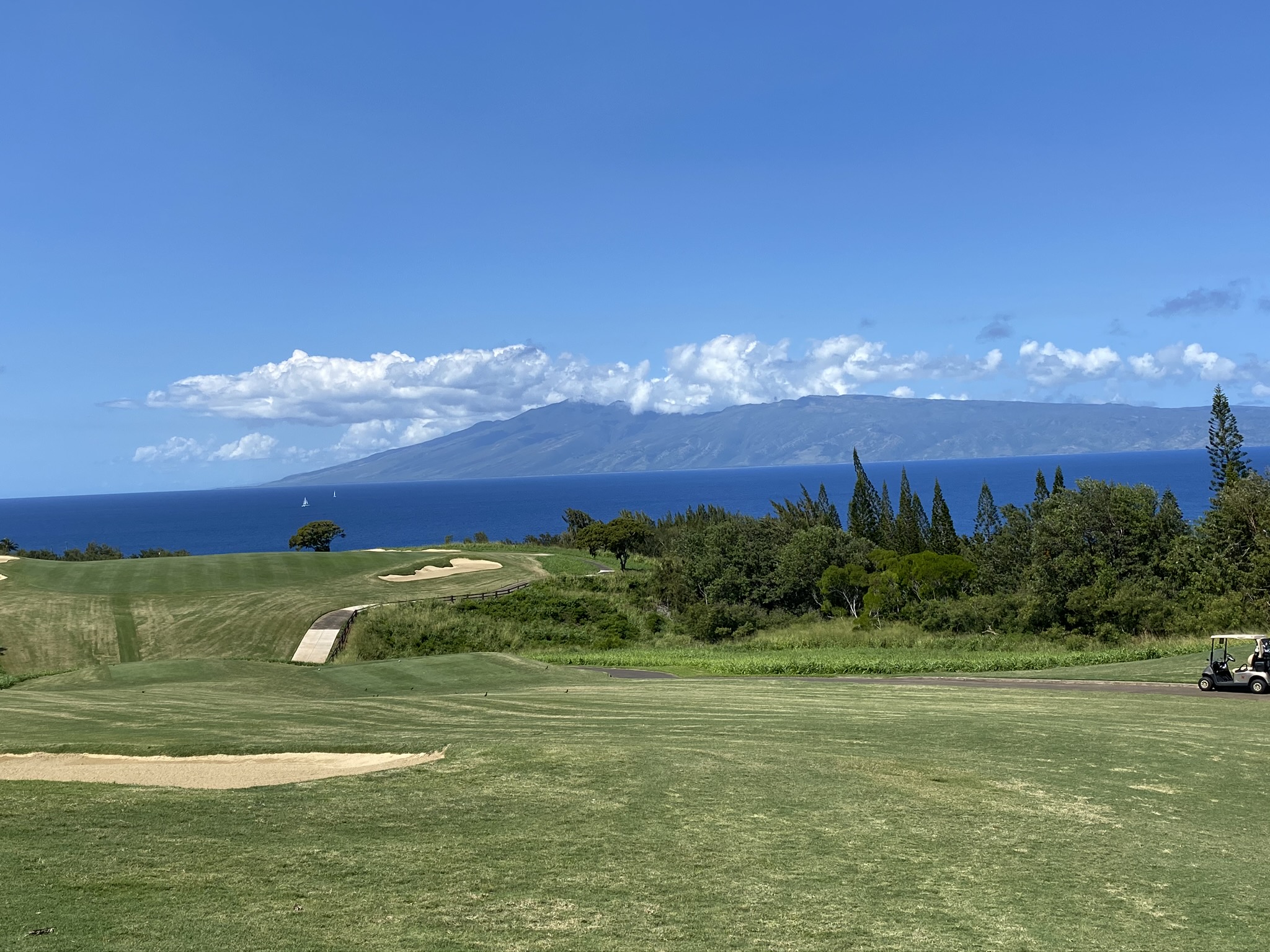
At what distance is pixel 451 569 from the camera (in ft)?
219

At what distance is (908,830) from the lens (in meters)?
10.6

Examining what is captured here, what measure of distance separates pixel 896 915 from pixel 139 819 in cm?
767

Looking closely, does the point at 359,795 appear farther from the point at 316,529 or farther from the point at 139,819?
the point at 316,529

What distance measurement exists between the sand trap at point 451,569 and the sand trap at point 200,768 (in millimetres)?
48317

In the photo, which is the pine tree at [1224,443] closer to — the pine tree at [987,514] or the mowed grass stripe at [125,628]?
the pine tree at [987,514]

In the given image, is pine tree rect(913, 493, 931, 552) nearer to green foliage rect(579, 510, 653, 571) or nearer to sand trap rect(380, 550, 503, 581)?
green foliage rect(579, 510, 653, 571)

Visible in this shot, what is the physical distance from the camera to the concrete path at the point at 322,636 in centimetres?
4141

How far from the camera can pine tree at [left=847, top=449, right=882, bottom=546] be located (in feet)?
305

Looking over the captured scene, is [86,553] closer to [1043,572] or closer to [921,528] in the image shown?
[921,528]

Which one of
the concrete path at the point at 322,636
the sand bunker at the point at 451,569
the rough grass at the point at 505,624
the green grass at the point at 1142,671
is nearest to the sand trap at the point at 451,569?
the sand bunker at the point at 451,569

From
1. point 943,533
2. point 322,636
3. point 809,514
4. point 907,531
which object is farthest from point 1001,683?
point 809,514

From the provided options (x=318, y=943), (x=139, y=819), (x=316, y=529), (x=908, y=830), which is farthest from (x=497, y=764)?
(x=316, y=529)

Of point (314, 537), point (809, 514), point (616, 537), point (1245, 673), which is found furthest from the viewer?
point (809, 514)

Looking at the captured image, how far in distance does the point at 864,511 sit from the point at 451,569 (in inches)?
1859
